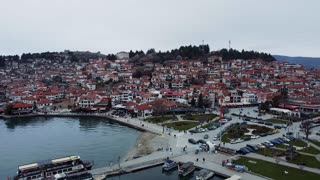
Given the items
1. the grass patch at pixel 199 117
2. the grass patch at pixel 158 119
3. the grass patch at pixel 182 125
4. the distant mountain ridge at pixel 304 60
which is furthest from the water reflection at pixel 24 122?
the distant mountain ridge at pixel 304 60

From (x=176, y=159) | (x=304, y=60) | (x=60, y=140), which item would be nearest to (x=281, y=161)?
(x=176, y=159)

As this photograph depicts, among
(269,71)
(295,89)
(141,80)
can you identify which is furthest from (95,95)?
(269,71)

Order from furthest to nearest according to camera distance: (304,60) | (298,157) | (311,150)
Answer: (304,60), (311,150), (298,157)

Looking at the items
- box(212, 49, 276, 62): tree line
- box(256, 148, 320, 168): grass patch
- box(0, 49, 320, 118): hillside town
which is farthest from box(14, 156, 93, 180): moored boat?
box(212, 49, 276, 62): tree line

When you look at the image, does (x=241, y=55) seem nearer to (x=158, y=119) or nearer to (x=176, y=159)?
(x=158, y=119)

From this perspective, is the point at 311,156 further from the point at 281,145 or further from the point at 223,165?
the point at 223,165

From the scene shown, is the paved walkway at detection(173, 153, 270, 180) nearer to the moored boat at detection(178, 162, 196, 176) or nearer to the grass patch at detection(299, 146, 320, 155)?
the moored boat at detection(178, 162, 196, 176)
